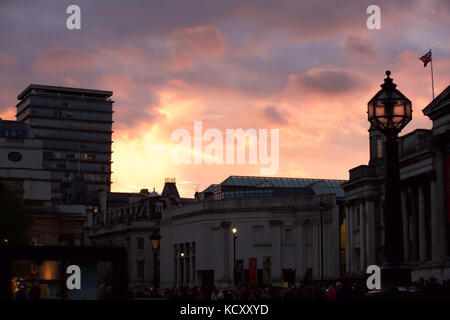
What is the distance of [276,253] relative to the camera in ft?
393

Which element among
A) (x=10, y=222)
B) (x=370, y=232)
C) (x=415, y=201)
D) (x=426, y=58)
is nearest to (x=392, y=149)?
(x=426, y=58)

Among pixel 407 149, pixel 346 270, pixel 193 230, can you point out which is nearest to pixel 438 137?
pixel 407 149

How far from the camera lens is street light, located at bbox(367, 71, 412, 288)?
67.0ft

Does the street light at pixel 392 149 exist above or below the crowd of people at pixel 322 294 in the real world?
above

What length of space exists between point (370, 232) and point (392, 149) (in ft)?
242

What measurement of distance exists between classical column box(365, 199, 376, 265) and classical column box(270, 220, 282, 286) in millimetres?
26813

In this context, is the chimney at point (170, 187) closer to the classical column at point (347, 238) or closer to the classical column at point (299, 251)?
the classical column at point (299, 251)

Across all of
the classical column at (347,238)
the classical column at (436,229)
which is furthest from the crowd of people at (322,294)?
the classical column at (347,238)

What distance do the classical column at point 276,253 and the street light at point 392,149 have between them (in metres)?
99.5

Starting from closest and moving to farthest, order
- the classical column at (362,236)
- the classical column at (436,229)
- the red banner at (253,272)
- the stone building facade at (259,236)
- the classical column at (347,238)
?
the classical column at (436,229) < the classical column at (362,236) < the classical column at (347,238) < the red banner at (253,272) < the stone building facade at (259,236)

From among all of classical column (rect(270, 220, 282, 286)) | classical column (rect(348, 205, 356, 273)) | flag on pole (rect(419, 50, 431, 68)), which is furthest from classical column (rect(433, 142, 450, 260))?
classical column (rect(270, 220, 282, 286))

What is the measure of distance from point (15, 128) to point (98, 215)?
61.9 m

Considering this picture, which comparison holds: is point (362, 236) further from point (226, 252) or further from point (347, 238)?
point (226, 252)

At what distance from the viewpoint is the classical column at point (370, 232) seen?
93.1 meters
